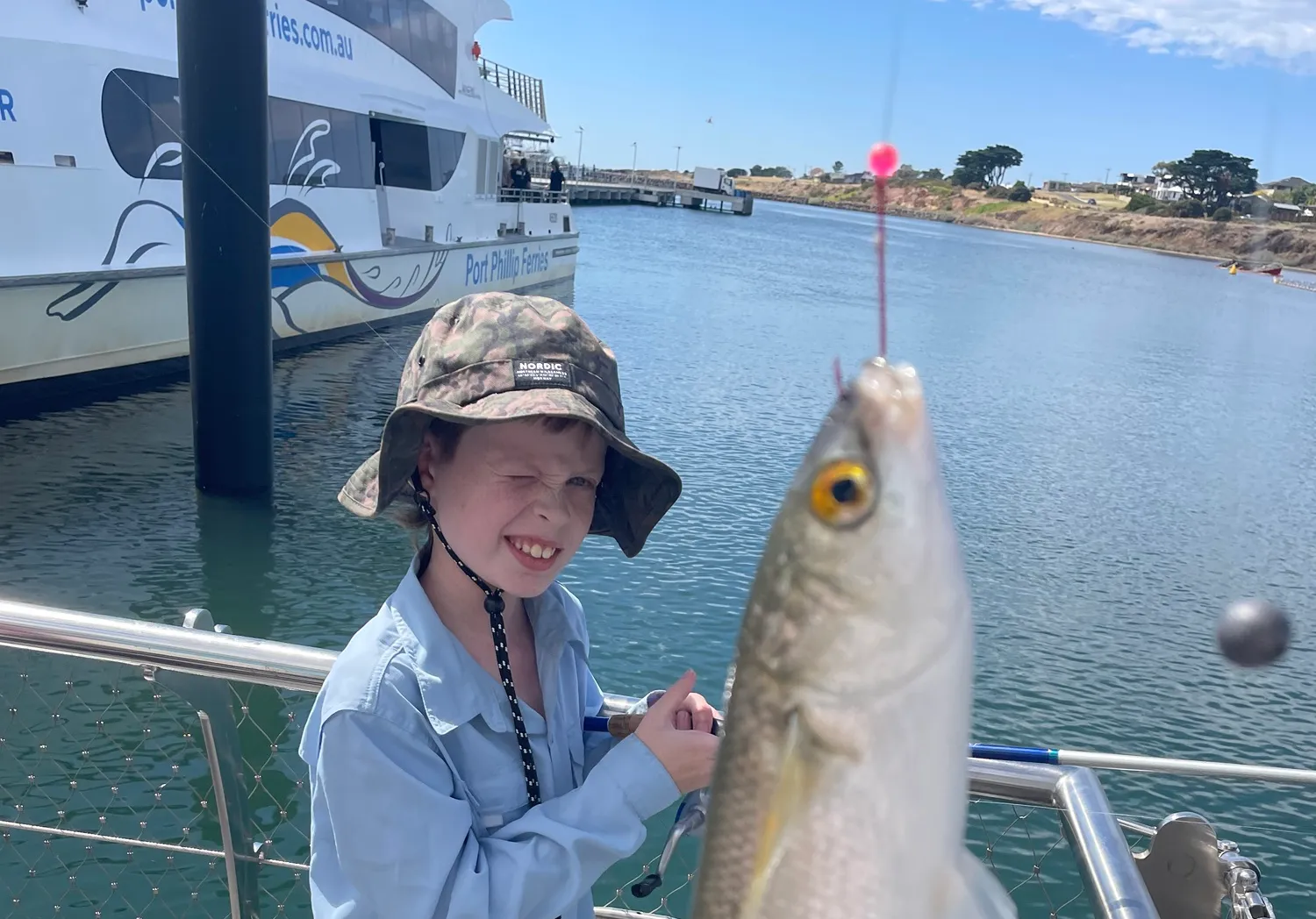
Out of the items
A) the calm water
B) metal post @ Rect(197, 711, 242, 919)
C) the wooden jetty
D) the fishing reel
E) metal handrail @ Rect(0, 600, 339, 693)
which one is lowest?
the calm water

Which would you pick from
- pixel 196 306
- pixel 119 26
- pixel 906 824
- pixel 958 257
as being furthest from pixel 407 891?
pixel 958 257

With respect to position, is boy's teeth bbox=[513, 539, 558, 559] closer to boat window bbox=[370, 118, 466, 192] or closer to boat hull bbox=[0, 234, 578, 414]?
boat hull bbox=[0, 234, 578, 414]

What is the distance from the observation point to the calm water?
6.98 metres

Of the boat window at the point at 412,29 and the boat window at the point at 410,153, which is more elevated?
the boat window at the point at 412,29

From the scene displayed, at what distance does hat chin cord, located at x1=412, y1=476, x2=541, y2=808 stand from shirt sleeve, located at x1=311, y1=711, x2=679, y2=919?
13 centimetres

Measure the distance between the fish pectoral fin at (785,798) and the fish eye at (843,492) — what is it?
19 centimetres

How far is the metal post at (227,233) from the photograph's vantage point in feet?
24.5

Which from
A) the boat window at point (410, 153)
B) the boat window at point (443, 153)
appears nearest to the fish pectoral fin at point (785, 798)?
the boat window at point (410, 153)

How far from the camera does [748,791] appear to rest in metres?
0.98

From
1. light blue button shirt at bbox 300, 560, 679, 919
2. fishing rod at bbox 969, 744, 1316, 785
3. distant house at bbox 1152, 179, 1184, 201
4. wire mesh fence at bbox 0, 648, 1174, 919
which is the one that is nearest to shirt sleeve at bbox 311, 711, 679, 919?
light blue button shirt at bbox 300, 560, 679, 919

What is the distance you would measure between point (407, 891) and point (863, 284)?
34.4 m

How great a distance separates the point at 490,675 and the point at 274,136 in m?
13.1

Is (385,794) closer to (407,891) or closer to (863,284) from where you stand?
(407,891)

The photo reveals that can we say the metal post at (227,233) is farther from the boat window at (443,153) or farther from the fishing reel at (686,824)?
the boat window at (443,153)
